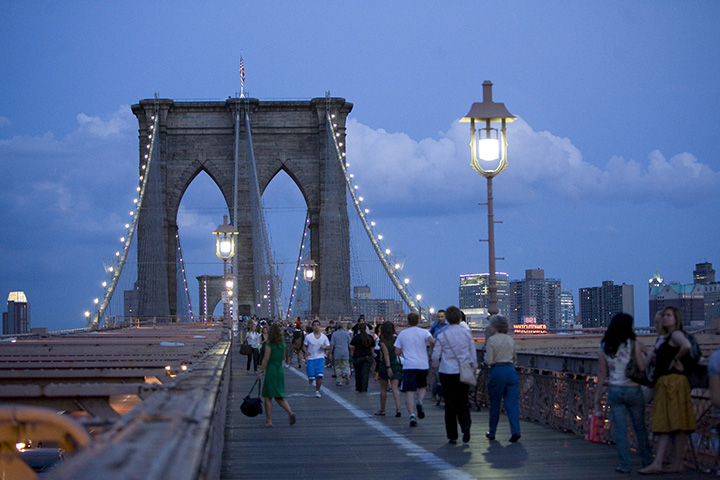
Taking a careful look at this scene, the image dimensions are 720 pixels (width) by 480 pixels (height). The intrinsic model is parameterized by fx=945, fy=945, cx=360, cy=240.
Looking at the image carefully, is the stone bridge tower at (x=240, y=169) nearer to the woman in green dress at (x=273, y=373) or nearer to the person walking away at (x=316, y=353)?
the person walking away at (x=316, y=353)

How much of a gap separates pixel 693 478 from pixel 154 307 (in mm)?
50342

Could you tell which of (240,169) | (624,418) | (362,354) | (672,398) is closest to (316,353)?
(362,354)

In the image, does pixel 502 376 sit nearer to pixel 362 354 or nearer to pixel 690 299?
pixel 362 354

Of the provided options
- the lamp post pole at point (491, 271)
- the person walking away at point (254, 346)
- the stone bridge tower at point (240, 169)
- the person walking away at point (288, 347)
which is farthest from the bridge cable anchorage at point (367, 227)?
the lamp post pole at point (491, 271)

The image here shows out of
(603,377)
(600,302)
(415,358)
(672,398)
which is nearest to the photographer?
(672,398)

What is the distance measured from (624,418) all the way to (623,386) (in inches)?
9.5

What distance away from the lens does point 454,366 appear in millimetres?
8805

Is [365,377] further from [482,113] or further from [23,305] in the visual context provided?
[23,305]

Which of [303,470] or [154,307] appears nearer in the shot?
[303,470]

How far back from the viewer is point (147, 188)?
55906 mm

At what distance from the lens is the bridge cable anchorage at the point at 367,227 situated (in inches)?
1540

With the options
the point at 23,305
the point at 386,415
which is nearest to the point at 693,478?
the point at 386,415

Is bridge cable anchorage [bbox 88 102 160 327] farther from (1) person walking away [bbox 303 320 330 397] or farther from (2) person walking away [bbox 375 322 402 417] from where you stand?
(2) person walking away [bbox 375 322 402 417]

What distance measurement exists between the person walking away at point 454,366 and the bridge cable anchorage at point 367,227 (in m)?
25.6
